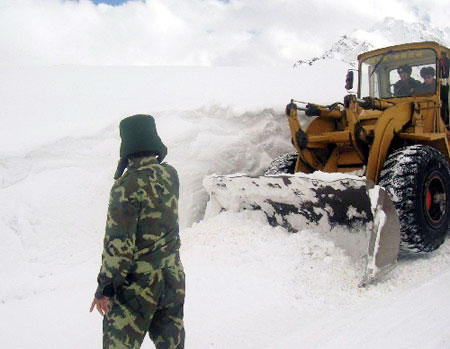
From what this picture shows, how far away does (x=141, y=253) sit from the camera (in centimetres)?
233

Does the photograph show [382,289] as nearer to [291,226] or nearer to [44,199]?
[291,226]

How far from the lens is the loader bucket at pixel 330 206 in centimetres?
432

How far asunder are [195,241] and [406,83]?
11.6 feet

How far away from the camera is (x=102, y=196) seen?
238 inches

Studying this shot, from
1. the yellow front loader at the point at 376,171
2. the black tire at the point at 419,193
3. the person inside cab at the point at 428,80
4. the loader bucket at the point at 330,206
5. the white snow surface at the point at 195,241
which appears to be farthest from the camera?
the person inside cab at the point at 428,80

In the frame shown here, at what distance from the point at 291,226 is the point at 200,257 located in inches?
43.8

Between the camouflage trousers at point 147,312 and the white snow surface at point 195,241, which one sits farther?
the white snow surface at point 195,241

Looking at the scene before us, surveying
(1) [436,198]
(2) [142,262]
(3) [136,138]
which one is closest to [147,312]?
(2) [142,262]

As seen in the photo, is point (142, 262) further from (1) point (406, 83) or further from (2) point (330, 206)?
(1) point (406, 83)

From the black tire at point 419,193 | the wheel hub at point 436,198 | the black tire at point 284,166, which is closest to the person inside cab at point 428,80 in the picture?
the black tire at point 419,193

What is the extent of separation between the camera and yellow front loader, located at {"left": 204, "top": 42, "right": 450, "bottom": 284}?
15.3ft

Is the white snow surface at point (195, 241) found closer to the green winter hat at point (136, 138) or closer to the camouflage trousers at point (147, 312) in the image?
the camouflage trousers at point (147, 312)

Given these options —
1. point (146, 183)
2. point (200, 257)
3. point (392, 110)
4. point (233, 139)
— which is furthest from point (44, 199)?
point (392, 110)

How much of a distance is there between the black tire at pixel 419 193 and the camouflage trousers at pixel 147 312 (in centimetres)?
311
